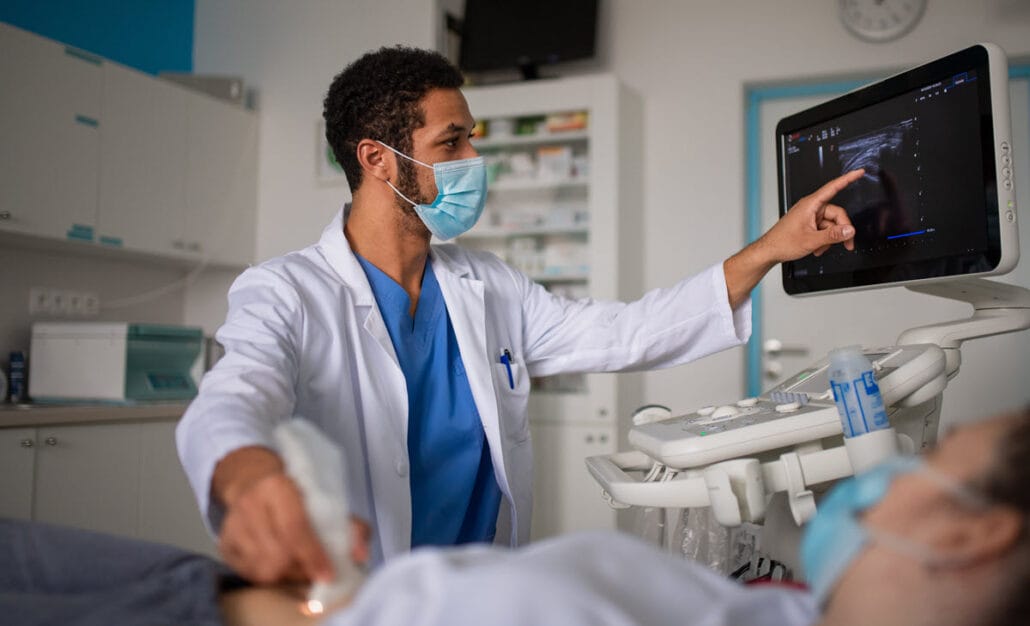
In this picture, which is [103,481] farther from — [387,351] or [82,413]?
[387,351]

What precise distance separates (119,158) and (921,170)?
2.69 meters

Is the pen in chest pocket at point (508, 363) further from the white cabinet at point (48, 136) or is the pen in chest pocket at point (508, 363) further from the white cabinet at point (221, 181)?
the white cabinet at point (221, 181)

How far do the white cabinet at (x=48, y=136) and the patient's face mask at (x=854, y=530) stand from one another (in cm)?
263

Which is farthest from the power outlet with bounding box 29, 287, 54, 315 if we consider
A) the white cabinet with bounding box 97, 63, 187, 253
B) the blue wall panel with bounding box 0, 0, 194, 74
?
the blue wall panel with bounding box 0, 0, 194, 74

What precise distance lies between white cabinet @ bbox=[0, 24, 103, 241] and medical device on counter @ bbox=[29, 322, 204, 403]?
348 mm

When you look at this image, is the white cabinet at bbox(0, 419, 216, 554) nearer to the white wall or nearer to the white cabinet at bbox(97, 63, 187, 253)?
the white cabinet at bbox(97, 63, 187, 253)

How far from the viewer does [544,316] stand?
1.76 m

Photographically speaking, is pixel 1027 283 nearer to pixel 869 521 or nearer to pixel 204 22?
pixel 869 521

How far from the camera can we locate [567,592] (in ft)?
2.02

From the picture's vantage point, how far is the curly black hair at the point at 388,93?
5.41 ft

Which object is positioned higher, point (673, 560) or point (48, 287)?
point (48, 287)

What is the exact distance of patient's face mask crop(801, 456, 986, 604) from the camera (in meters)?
0.64

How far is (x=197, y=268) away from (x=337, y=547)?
3096 millimetres

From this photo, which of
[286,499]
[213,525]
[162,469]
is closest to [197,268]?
[162,469]
